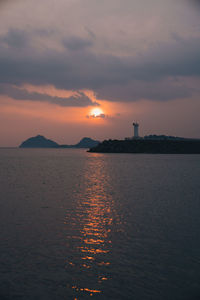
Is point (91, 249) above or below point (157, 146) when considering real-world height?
below

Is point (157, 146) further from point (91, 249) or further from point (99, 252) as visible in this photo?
point (99, 252)

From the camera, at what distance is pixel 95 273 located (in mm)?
10844

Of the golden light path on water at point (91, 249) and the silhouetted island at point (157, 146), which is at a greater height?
the silhouetted island at point (157, 146)

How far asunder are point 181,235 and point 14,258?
9.09 metres

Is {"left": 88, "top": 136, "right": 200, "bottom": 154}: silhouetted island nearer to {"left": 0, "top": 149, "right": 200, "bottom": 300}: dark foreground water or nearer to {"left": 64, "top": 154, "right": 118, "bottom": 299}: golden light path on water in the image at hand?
{"left": 0, "top": 149, "right": 200, "bottom": 300}: dark foreground water

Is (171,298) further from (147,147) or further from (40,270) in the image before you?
(147,147)

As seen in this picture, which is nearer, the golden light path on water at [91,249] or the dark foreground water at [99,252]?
the dark foreground water at [99,252]

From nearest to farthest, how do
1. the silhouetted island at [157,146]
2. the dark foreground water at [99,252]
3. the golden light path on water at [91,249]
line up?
1. the dark foreground water at [99,252]
2. the golden light path on water at [91,249]
3. the silhouetted island at [157,146]

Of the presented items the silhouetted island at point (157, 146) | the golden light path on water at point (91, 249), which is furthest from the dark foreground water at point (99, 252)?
the silhouetted island at point (157, 146)

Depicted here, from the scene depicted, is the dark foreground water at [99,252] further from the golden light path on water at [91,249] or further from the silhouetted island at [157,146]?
the silhouetted island at [157,146]

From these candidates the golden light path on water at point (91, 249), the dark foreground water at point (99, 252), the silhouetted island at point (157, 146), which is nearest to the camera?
the dark foreground water at point (99, 252)

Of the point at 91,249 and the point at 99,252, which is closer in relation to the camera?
the point at 99,252

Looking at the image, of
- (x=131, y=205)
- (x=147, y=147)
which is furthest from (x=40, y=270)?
(x=147, y=147)

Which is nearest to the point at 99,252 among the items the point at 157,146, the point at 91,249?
the point at 91,249
